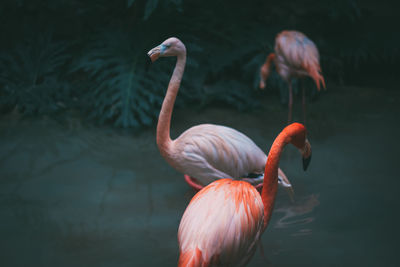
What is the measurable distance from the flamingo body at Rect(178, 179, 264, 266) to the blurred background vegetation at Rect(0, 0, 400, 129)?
7.47 feet

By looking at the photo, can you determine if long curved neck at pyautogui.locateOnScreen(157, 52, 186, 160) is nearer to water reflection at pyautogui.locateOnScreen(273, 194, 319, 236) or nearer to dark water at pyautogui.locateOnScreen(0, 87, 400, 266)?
dark water at pyautogui.locateOnScreen(0, 87, 400, 266)

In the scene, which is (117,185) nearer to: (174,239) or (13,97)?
(174,239)

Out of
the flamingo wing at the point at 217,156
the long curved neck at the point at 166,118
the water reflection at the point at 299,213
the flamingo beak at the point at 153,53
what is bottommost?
the water reflection at the point at 299,213

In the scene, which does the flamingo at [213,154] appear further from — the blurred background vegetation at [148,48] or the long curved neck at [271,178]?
the blurred background vegetation at [148,48]

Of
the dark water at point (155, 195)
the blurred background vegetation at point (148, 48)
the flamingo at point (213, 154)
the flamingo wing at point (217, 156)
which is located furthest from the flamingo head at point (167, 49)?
the blurred background vegetation at point (148, 48)

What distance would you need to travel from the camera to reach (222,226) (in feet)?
5.69

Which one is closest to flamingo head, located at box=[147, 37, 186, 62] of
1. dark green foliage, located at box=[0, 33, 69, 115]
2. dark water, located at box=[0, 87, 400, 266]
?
dark water, located at box=[0, 87, 400, 266]

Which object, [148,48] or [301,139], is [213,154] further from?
[148,48]

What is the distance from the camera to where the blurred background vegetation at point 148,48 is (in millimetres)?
4293

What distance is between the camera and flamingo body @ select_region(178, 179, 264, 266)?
1.69 meters

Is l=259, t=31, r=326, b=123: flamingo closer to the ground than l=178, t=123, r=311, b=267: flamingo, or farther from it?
farther from it

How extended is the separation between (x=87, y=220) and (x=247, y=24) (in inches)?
133

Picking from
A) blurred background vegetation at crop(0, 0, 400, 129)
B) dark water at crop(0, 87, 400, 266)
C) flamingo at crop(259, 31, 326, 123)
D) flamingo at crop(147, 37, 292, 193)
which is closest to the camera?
dark water at crop(0, 87, 400, 266)

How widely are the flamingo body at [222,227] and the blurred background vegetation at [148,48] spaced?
2.28 meters
